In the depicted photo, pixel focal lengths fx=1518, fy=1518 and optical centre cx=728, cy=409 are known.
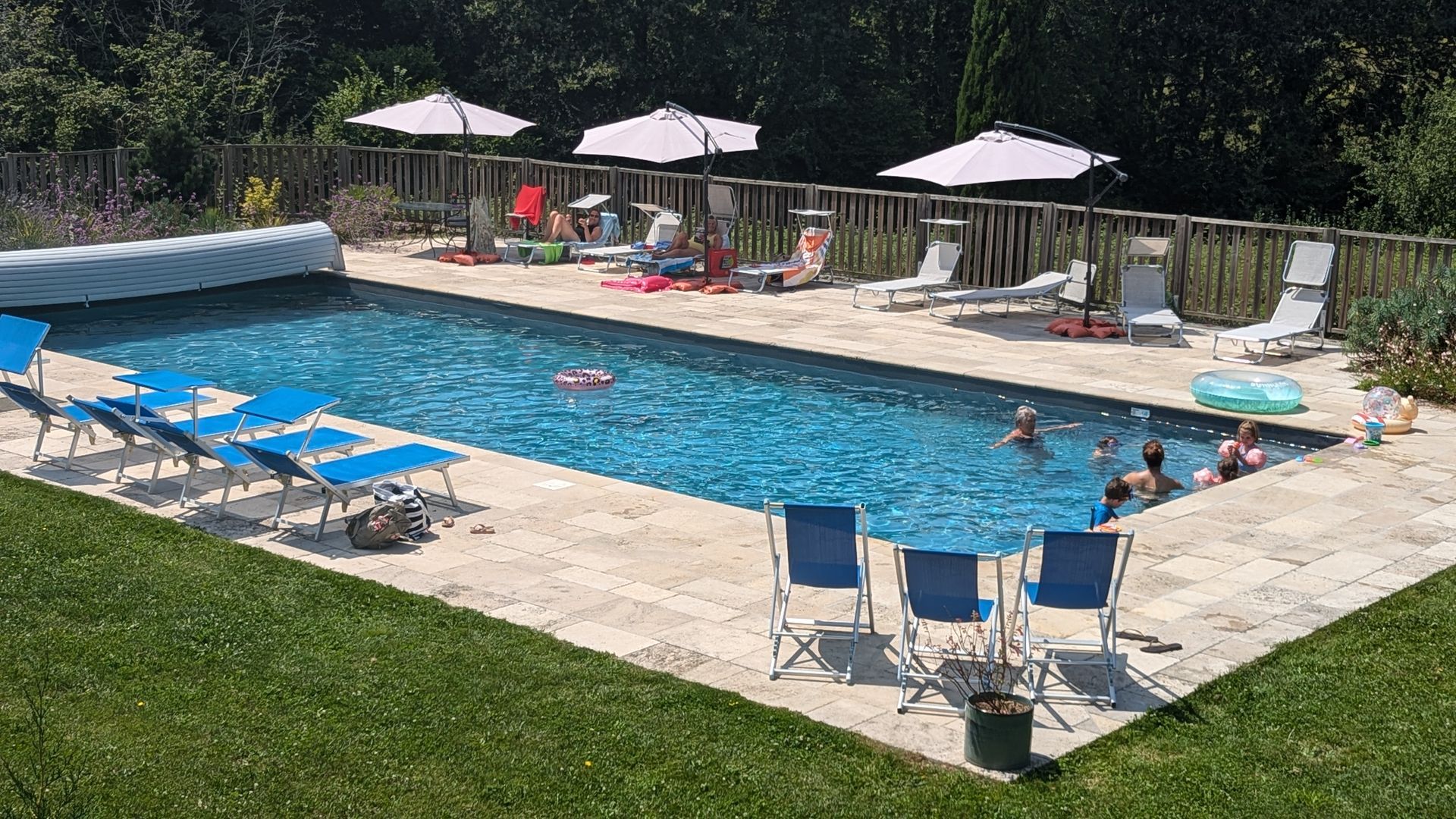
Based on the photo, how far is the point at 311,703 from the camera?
691 centimetres

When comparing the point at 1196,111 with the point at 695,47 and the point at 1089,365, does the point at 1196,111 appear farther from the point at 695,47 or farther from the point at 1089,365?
the point at 1089,365

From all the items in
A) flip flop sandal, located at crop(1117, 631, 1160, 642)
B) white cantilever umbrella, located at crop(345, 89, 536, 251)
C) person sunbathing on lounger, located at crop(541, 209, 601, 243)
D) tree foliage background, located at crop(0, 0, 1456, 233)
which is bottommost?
flip flop sandal, located at crop(1117, 631, 1160, 642)

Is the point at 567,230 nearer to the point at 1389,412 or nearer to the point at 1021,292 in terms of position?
the point at 1021,292

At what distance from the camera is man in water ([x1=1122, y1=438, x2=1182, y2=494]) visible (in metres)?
11.4

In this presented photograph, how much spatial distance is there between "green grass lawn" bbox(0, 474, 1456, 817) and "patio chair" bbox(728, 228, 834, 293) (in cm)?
1256

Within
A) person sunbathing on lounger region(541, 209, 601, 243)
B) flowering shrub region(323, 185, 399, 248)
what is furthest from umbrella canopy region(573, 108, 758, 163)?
flowering shrub region(323, 185, 399, 248)

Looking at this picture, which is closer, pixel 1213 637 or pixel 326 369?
pixel 1213 637

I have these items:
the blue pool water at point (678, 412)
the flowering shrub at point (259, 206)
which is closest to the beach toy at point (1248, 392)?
the blue pool water at point (678, 412)

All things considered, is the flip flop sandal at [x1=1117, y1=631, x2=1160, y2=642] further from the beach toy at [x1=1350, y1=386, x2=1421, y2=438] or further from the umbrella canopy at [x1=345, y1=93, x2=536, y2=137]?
the umbrella canopy at [x1=345, y1=93, x2=536, y2=137]

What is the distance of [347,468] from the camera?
1005 cm

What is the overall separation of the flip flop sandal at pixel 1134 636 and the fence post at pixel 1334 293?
9.74 m

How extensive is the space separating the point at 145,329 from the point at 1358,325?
13.7 metres

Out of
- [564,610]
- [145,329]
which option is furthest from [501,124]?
[564,610]

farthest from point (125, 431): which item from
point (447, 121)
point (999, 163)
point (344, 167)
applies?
point (344, 167)
